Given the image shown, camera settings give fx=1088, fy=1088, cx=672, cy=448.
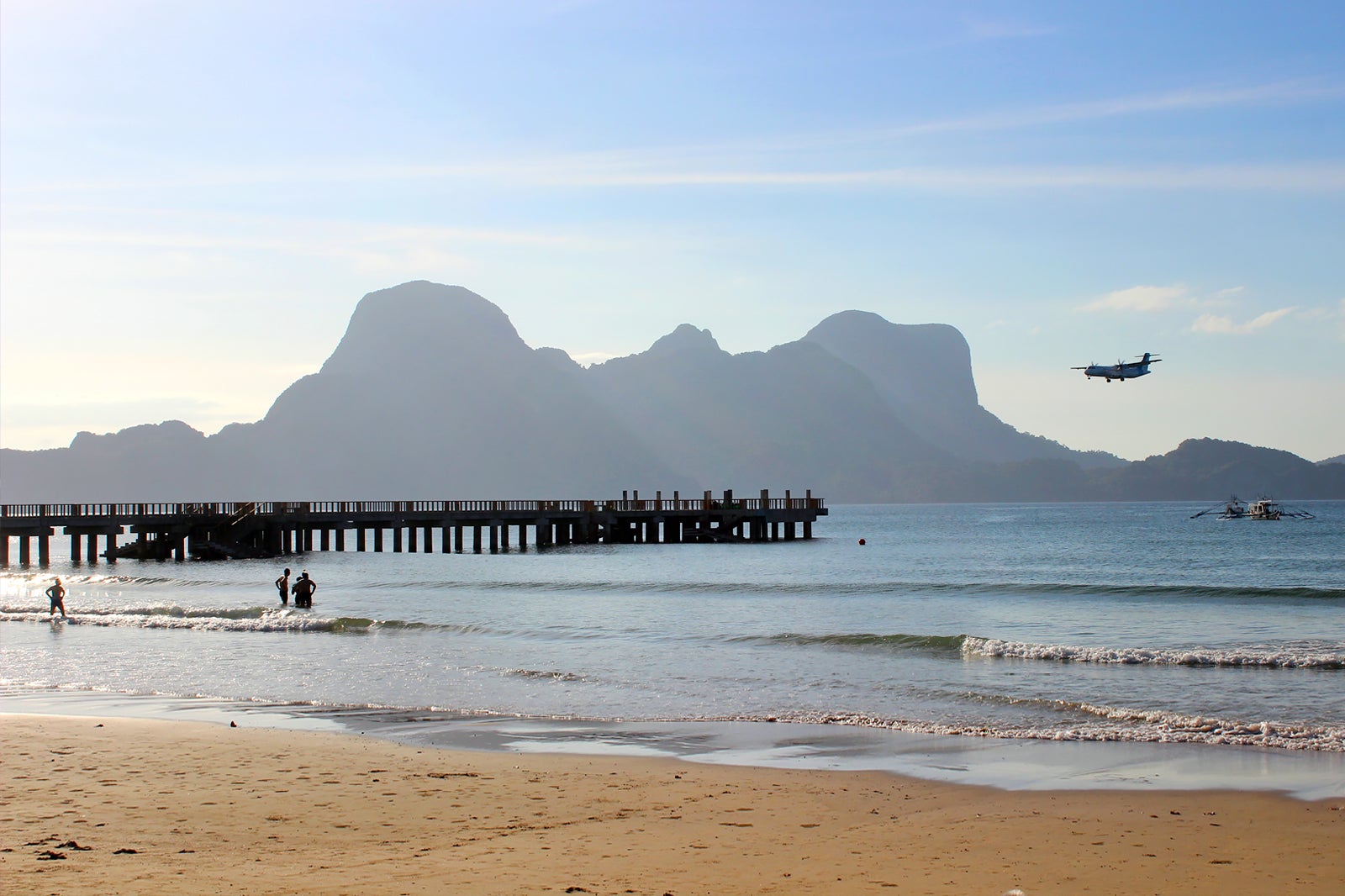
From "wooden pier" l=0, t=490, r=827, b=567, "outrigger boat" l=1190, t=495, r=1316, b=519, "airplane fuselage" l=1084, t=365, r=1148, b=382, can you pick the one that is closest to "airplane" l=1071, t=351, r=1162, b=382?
"airplane fuselage" l=1084, t=365, r=1148, b=382

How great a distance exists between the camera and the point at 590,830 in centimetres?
953

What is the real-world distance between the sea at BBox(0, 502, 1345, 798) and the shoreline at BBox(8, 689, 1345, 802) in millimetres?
60

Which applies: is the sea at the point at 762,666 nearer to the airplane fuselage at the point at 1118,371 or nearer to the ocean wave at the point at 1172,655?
the ocean wave at the point at 1172,655

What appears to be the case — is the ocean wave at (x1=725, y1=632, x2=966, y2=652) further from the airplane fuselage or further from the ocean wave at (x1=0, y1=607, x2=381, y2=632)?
the airplane fuselage

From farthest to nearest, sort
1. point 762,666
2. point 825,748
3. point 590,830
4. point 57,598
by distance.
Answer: point 57,598, point 762,666, point 825,748, point 590,830

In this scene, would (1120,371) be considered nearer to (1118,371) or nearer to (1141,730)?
(1118,371)

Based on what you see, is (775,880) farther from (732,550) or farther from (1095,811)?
(732,550)

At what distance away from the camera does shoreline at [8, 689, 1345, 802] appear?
38.4ft

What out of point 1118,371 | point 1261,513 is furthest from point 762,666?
point 1261,513

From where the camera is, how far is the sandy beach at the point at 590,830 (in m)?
7.94

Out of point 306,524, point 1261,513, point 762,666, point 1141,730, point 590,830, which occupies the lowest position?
point 1261,513

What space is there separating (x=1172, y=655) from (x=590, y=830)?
16.1 m

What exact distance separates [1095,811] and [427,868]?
242 inches

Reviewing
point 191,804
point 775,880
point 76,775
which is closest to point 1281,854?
point 775,880
